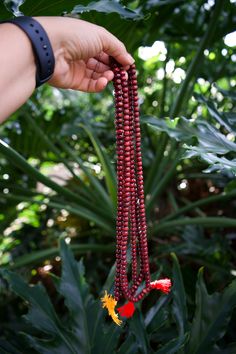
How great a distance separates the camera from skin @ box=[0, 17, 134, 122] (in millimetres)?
497

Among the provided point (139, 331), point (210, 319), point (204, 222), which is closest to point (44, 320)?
point (139, 331)

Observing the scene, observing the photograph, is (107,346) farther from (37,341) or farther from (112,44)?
(112,44)

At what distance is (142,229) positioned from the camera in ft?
2.12

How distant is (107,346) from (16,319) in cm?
51

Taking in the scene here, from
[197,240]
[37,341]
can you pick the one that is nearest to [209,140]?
[37,341]

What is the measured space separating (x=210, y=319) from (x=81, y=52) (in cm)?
47

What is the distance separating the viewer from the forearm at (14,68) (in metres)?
0.49

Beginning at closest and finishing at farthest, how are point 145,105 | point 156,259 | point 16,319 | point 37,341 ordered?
point 37,341
point 16,319
point 156,259
point 145,105

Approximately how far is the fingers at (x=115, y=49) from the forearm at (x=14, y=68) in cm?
11

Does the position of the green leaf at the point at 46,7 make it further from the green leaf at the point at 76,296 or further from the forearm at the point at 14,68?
the green leaf at the point at 76,296

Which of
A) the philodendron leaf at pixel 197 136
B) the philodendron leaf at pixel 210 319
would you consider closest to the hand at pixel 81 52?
the philodendron leaf at pixel 197 136

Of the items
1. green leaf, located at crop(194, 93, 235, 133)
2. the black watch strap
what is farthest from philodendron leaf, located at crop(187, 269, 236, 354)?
the black watch strap

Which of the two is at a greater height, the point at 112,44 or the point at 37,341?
the point at 112,44

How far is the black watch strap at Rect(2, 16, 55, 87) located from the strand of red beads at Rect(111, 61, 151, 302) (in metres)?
→ 0.10
